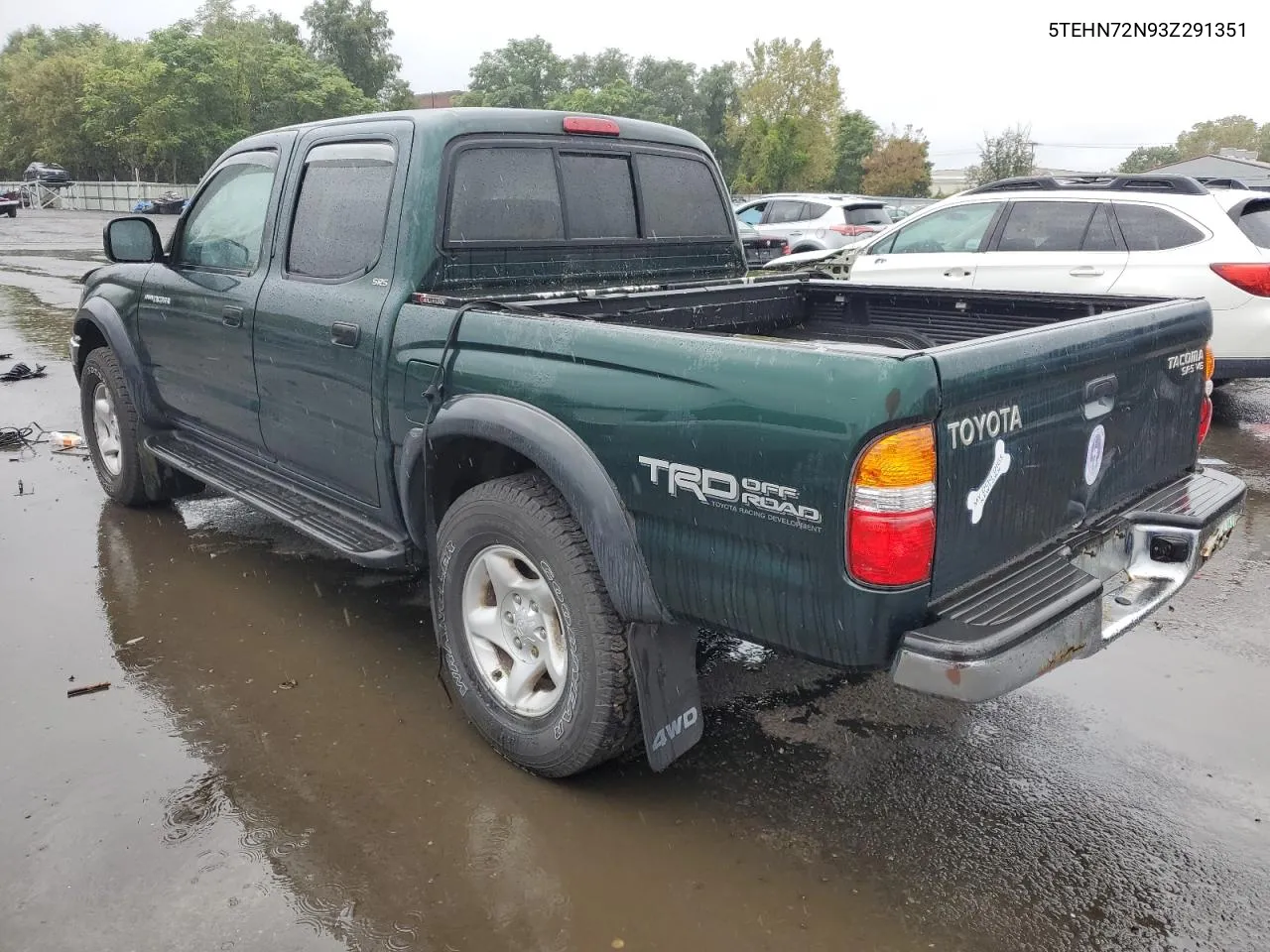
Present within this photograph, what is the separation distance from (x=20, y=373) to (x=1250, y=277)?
10098 mm

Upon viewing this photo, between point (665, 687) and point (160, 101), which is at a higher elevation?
point (160, 101)

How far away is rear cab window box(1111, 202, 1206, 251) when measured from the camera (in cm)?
706

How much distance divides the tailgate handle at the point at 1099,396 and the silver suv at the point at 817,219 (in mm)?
13596

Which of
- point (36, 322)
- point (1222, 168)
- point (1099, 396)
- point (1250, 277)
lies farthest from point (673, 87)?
point (1099, 396)

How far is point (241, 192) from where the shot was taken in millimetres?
4555

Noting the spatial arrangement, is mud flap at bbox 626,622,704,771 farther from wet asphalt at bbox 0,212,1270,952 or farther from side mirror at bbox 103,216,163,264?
side mirror at bbox 103,216,163,264

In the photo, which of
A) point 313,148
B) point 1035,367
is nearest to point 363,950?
point 1035,367

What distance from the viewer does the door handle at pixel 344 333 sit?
350 cm

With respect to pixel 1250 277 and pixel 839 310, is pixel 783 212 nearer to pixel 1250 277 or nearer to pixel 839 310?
pixel 1250 277

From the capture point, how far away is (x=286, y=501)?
162 inches

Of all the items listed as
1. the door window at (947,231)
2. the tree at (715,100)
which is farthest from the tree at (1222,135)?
the door window at (947,231)

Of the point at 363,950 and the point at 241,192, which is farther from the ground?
the point at 241,192

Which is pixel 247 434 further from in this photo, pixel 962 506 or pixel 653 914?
pixel 962 506

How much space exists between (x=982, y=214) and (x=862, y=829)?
21.6 feet
